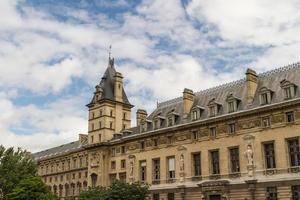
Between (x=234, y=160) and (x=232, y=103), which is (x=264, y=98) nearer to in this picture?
(x=232, y=103)

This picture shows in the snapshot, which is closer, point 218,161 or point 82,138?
point 218,161

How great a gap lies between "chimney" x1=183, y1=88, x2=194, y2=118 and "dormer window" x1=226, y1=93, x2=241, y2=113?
7798 millimetres

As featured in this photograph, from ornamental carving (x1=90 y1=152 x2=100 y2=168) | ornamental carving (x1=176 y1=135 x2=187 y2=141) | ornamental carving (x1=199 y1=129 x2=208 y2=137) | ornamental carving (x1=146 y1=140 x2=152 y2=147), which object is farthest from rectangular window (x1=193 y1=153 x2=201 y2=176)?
ornamental carving (x1=90 y1=152 x2=100 y2=168)

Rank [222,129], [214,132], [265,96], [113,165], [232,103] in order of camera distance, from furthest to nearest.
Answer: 1. [113,165]
2. [214,132]
3. [232,103]
4. [222,129]
5. [265,96]

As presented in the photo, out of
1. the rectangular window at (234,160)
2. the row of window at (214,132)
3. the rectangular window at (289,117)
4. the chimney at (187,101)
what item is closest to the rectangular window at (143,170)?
the row of window at (214,132)

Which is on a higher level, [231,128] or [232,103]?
[232,103]

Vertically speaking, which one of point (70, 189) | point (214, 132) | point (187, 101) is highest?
point (187, 101)

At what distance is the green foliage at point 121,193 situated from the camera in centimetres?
5491

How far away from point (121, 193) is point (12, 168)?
84.0 feet

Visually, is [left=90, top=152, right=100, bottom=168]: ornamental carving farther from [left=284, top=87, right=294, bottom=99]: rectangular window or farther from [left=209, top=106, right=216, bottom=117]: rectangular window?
[left=284, top=87, right=294, bottom=99]: rectangular window

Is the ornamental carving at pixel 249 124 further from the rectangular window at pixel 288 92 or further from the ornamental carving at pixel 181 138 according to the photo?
the ornamental carving at pixel 181 138

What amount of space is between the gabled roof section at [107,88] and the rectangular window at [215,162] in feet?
81.0

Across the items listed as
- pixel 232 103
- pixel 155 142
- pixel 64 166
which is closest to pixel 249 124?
pixel 232 103

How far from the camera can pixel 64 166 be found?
8850cm
